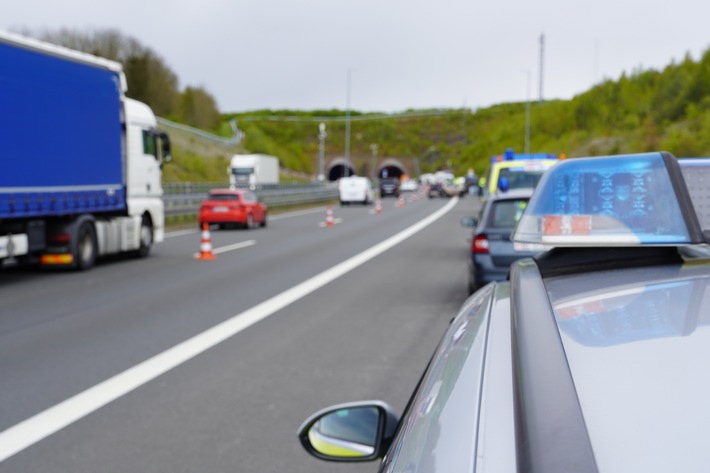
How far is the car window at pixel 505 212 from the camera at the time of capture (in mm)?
11875

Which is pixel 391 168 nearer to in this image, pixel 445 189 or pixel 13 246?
pixel 445 189

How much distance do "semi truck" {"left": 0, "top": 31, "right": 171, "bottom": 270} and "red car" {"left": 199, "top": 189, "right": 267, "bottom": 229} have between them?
370 inches

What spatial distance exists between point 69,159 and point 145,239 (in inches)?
138

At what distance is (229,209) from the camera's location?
29812 millimetres

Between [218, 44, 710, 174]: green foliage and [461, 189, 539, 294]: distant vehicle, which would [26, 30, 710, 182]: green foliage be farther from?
[461, 189, 539, 294]: distant vehicle

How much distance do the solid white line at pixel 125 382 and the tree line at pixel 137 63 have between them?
215 feet

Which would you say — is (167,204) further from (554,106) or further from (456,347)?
(554,106)

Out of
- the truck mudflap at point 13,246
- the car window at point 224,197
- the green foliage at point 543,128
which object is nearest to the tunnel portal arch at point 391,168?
the green foliage at point 543,128

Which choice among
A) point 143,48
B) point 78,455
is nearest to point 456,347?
point 78,455

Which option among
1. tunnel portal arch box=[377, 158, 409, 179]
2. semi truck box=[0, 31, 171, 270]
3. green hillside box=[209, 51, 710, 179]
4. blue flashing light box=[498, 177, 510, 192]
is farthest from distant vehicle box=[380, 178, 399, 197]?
tunnel portal arch box=[377, 158, 409, 179]

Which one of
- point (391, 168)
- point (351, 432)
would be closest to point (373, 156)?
point (391, 168)

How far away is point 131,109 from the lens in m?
19.1

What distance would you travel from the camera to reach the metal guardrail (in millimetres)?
31769

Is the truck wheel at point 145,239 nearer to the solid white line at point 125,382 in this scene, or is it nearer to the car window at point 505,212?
the solid white line at point 125,382
